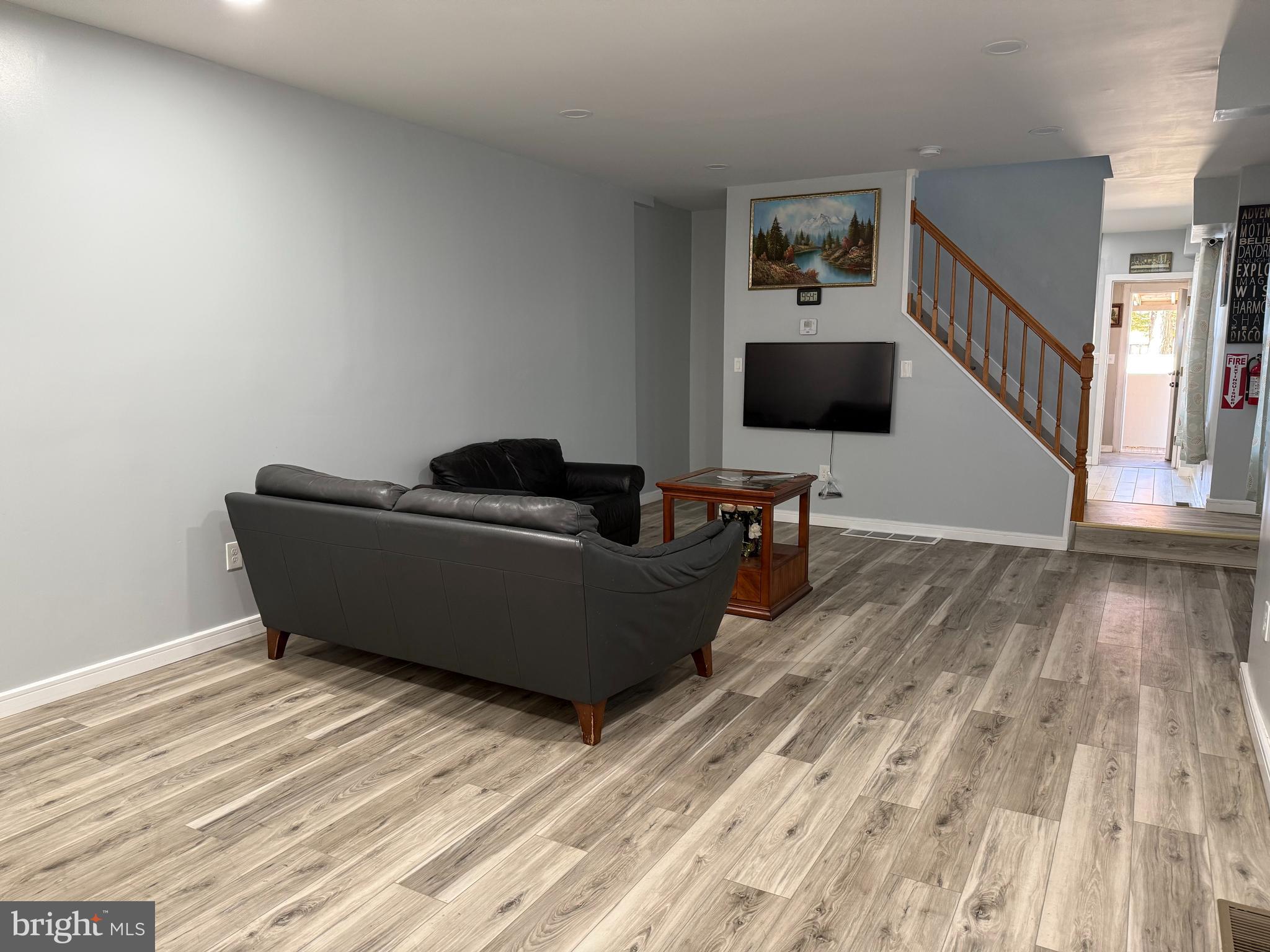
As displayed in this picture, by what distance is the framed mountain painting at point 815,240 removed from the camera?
6.54 m

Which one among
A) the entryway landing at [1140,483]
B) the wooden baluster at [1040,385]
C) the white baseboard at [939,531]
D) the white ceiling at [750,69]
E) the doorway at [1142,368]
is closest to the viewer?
the white ceiling at [750,69]

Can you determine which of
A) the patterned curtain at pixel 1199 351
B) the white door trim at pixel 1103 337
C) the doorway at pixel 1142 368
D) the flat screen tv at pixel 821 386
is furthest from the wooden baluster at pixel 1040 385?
the doorway at pixel 1142 368

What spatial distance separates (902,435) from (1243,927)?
472cm

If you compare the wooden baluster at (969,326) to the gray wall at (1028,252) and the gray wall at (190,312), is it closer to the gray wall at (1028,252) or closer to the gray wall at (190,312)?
the gray wall at (1028,252)

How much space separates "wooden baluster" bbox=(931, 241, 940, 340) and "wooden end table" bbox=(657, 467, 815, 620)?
88.7 inches

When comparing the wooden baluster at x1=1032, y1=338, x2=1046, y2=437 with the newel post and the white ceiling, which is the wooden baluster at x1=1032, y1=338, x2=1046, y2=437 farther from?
the white ceiling

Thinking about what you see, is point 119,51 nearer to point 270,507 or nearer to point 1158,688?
point 270,507

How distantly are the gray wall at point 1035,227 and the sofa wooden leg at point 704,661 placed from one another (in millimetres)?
4596

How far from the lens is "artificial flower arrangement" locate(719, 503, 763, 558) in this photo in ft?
15.5

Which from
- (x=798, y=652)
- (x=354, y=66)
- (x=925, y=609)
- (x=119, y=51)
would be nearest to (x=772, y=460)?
(x=925, y=609)

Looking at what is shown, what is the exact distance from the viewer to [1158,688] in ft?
12.1

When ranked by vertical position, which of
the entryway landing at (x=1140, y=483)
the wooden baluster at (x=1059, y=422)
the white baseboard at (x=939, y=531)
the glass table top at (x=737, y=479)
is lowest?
the white baseboard at (x=939, y=531)

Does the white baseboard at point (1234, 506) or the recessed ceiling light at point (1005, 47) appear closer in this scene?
the recessed ceiling light at point (1005, 47)

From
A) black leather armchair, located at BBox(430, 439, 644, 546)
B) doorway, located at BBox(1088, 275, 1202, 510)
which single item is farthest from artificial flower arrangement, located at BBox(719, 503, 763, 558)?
doorway, located at BBox(1088, 275, 1202, 510)
